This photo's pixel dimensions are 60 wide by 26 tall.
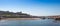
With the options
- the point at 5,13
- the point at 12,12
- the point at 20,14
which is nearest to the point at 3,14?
the point at 5,13

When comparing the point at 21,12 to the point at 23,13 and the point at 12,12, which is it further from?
the point at 12,12

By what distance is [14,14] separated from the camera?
3775 millimetres

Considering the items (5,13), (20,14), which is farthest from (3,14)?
(20,14)

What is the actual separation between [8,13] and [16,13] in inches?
12.2

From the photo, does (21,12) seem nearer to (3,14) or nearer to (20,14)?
(20,14)

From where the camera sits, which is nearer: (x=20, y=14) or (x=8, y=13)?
(x=8, y=13)

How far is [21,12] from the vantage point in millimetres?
3900

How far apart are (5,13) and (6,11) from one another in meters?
0.17

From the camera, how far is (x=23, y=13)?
12.6ft

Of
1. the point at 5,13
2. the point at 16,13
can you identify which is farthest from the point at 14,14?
the point at 5,13

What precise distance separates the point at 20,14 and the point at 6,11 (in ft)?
2.13

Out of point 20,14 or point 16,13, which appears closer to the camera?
point 16,13

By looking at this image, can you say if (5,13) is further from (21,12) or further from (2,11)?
(21,12)

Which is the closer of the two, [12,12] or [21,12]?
[12,12]
